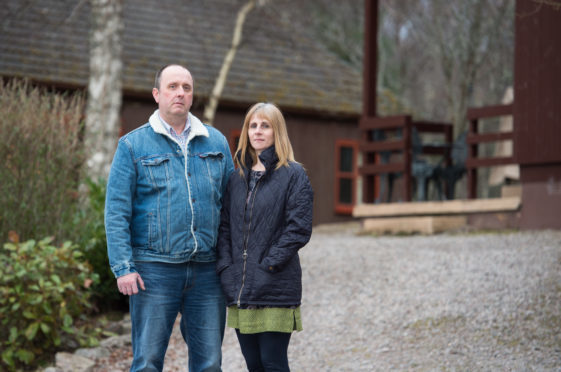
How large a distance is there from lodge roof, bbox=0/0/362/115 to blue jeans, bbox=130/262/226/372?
11.4 meters

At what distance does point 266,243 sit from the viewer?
397cm

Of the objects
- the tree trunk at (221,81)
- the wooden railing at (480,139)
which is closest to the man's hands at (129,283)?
the wooden railing at (480,139)

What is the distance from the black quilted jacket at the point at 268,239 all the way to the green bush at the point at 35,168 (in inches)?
151

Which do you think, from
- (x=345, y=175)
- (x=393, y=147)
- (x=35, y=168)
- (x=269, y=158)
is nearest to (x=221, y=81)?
(x=345, y=175)

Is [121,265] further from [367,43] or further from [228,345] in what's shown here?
[367,43]

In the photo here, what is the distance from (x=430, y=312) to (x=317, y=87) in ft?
37.7

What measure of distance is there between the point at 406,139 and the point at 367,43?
5.72 ft

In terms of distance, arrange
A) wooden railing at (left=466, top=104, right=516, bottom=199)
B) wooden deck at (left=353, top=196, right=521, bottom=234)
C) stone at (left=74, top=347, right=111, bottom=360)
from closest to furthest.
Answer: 1. stone at (left=74, top=347, right=111, bottom=360)
2. wooden deck at (left=353, top=196, right=521, bottom=234)
3. wooden railing at (left=466, top=104, right=516, bottom=199)

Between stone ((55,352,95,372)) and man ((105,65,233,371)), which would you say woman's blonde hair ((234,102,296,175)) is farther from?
stone ((55,352,95,372))

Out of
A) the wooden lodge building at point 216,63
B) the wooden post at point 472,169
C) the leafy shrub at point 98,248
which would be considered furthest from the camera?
the wooden lodge building at point 216,63

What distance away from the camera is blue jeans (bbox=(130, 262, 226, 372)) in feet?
12.8

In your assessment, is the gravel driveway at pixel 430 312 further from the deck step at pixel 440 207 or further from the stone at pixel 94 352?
the deck step at pixel 440 207

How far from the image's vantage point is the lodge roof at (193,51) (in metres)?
15.3

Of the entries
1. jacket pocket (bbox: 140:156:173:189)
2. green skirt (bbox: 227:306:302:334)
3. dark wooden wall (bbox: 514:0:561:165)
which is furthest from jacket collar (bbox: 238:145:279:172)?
dark wooden wall (bbox: 514:0:561:165)
